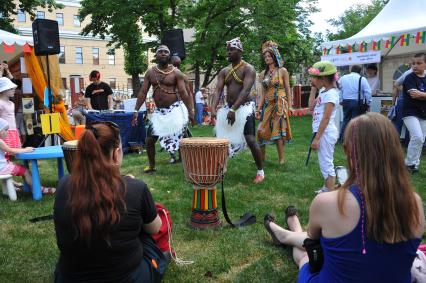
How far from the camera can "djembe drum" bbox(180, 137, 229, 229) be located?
12.6ft

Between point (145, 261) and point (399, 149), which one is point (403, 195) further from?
point (145, 261)

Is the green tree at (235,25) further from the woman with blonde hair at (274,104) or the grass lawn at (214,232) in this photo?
the grass lawn at (214,232)

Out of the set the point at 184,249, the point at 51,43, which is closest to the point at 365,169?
the point at 184,249

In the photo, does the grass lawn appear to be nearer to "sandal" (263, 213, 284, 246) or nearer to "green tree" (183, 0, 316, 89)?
"sandal" (263, 213, 284, 246)

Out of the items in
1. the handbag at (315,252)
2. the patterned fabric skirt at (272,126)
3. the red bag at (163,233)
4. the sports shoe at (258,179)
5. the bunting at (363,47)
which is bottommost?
the sports shoe at (258,179)

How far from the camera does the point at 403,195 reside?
5.77 feet

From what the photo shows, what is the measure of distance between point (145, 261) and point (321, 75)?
8.77ft

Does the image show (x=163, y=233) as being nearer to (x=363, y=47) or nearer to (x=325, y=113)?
(x=325, y=113)

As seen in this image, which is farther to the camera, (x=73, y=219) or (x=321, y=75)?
(x=321, y=75)

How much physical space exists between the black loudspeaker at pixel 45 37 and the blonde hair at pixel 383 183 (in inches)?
319

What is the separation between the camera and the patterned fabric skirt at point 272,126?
6.55 m

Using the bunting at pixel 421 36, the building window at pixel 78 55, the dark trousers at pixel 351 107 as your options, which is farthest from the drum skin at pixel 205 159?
the building window at pixel 78 55

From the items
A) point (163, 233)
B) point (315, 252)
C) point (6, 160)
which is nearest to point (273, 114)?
point (6, 160)

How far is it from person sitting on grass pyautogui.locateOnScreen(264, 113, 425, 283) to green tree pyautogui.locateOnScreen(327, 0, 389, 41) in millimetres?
38073
